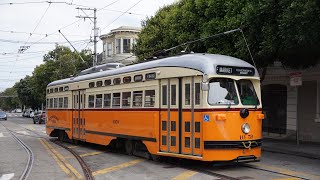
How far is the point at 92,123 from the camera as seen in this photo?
17.9 metres

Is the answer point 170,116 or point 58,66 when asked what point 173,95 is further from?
point 58,66

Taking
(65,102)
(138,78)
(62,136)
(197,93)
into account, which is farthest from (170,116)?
(62,136)

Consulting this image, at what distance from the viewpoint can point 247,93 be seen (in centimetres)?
1241

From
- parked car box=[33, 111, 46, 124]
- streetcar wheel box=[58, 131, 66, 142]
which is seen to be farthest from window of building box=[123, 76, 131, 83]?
parked car box=[33, 111, 46, 124]

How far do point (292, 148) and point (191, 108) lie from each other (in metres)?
7.17

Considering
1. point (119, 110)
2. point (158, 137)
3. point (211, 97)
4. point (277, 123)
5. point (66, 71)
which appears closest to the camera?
point (211, 97)

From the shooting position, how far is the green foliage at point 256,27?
12.7 meters

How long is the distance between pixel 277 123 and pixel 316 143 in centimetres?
294

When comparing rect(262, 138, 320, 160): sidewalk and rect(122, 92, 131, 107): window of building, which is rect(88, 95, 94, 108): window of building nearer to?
rect(122, 92, 131, 107): window of building

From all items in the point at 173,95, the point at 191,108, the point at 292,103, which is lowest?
the point at 191,108

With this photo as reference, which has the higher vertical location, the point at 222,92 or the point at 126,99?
the point at 222,92

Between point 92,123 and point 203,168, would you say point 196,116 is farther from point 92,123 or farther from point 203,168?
point 92,123

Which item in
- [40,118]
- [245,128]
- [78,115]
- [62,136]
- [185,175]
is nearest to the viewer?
[185,175]

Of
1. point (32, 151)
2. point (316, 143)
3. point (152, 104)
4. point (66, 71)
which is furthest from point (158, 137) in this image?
point (66, 71)
